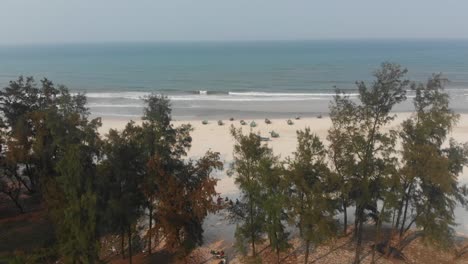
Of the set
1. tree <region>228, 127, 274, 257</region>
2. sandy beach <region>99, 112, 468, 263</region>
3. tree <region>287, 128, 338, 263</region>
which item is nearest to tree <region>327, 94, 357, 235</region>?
tree <region>287, 128, 338, 263</region>

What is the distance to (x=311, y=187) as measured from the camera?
16547 millimetres

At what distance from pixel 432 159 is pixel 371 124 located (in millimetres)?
2636

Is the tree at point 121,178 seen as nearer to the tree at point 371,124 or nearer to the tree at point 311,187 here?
the tree at point 311,187

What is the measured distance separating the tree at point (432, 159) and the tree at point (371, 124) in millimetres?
1068

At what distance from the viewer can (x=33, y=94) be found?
23.7 meters

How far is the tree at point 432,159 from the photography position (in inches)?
623

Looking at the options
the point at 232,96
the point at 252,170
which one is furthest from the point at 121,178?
the point at 232,96

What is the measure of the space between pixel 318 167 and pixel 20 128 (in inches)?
647

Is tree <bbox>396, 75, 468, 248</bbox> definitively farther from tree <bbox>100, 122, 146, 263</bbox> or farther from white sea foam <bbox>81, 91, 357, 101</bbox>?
white sea foam <bbox>81, 91, 357, 101</bbox>

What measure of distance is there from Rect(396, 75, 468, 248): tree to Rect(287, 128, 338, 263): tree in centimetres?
330

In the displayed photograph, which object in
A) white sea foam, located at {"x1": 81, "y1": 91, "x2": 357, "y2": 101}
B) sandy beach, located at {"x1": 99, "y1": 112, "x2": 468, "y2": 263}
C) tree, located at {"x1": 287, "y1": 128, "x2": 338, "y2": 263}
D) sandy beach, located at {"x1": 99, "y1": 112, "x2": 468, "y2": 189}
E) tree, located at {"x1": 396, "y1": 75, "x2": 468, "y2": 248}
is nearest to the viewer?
tree, located at {"x1": 396, "y1": 75, "x2": 468, "y2": 248}

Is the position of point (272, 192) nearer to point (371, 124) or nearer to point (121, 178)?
point (371, 124)

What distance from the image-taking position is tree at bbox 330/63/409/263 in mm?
15305

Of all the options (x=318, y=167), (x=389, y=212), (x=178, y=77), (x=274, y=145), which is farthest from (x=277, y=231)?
(x=178, y=77)
